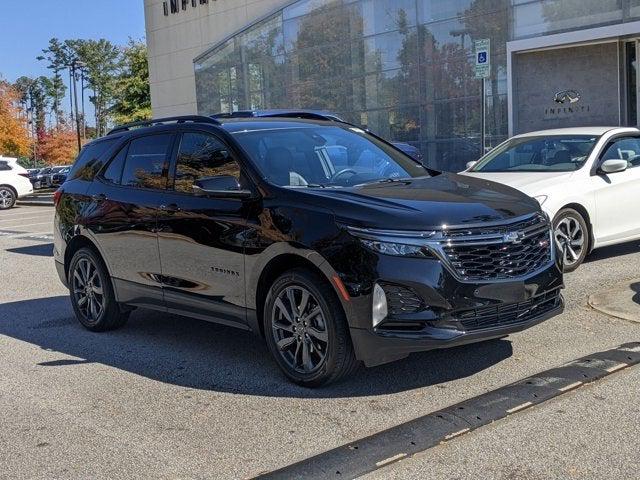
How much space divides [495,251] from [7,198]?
83.4 feet

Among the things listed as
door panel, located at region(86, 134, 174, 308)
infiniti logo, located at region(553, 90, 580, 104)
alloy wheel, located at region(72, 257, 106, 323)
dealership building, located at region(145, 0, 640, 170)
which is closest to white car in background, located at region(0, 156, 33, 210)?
dealership building, located at region(145, 0, 640, 170)

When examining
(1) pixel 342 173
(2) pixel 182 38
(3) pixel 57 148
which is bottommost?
(1) pixel 342 173

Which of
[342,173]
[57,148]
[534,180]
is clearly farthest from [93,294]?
[57,148]

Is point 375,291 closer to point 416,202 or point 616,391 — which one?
point 416,202

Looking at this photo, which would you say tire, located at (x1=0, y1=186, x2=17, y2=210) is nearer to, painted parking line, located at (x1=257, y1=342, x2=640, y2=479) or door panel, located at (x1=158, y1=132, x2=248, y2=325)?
door panel, located at (x1=158, y1=132, x2=248, y2=325)

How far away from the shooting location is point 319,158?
6004 mm

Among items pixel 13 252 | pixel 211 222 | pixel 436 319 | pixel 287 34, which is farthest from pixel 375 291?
pixel 287 34

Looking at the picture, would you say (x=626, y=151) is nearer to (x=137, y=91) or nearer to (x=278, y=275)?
(x=278, y=275)

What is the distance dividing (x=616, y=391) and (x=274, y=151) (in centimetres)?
286

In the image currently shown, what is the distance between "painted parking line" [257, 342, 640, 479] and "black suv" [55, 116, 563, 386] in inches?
15.5

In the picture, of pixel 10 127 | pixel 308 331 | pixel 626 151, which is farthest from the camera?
pixel 10 127

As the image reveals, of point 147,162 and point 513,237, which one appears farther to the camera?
point 147,162

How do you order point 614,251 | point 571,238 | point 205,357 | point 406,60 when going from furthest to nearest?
point 406,60
point 614,251
point 571,238
point 205,357

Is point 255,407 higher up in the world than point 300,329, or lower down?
lower down
